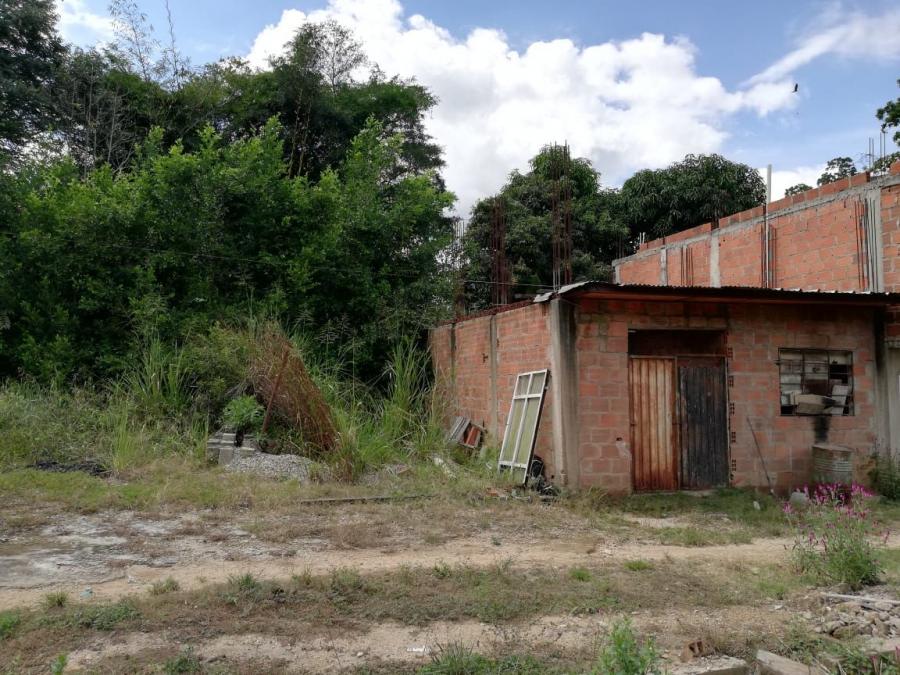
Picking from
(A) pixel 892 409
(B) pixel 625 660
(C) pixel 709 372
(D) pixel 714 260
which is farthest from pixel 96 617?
(D) pixel 714 260

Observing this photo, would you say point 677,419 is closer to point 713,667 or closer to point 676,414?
point 676,414

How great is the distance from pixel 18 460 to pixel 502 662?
840 cm

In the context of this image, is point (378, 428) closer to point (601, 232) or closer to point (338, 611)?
point (338, 611)

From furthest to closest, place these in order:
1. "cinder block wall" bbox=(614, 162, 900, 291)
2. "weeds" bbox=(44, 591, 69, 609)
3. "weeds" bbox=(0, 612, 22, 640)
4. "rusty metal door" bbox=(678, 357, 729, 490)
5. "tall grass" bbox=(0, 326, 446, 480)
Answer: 1. "cinder block wall" bbox=(614, 162, 900, 291)
2. "tall grass" bbox=(0, 326, 446, 480)
3. "rusty metal door" bbox=(678, 357, 729, 490)
4. "weeds" bbox=(44, 591, 69, 609)
5. "weeds" bbox=(0, 612, 22, 640)

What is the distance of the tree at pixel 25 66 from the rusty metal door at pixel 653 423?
54.0ft

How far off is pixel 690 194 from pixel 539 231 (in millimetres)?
5075

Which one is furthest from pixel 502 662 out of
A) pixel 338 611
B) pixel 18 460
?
pixel 18 460

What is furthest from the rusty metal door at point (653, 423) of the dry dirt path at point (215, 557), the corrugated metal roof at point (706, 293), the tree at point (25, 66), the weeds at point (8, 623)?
the tree at point (25, 66)

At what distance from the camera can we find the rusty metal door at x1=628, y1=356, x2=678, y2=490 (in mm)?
8930

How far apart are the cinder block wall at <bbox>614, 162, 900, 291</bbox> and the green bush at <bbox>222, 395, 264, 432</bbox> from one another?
9.23m

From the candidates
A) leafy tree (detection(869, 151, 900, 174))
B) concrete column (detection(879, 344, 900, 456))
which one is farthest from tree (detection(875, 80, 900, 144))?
concrete column (detection(879, 344, 900, 456))

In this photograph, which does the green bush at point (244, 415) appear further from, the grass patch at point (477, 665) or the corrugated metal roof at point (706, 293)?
the grass patch at point (477, 665)

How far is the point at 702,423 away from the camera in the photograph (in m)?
9.12

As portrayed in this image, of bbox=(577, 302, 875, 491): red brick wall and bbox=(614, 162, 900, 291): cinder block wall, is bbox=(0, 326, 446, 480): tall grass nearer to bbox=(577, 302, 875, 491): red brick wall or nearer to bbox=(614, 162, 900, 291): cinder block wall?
bbox=(577, 302, 875, 491): red brick wall
